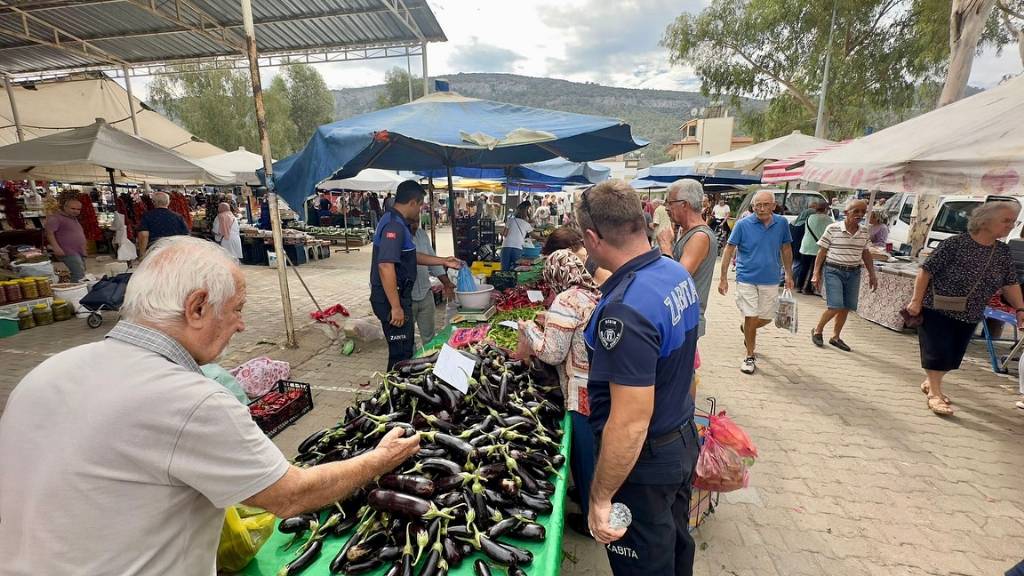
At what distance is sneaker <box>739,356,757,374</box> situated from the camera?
5.74 metres

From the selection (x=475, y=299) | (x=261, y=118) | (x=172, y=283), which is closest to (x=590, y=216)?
(x=172, y=283)

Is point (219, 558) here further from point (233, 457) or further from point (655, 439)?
point (655, 439)

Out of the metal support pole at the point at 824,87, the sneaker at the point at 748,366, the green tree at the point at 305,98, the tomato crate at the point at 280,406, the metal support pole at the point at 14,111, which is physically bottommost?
the sneaker at the point at 748,366

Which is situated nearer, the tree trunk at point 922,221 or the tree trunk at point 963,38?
the tree trunk at point 963,38

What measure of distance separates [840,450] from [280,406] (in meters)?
5.33

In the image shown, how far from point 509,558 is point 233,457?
45.0 inches

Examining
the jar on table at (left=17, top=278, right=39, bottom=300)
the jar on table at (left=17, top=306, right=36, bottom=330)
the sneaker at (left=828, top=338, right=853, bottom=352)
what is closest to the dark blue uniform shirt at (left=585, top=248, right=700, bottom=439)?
the sneaker at (left=828, top=338, right=853, bottom=352)

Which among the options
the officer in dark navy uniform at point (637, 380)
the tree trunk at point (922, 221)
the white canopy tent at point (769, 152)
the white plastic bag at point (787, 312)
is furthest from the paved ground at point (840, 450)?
the white canopy tent at point (769, 152)

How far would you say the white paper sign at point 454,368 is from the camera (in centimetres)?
256

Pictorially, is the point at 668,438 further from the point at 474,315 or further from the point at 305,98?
the point at 305,98

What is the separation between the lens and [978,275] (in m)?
4.10

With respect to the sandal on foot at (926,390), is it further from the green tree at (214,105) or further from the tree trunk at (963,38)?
the green tree at (214,105)

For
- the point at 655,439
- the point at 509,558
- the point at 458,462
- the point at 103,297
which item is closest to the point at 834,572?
the point at 655,439

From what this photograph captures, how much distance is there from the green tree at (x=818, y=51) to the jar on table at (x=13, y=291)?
81.0ft
